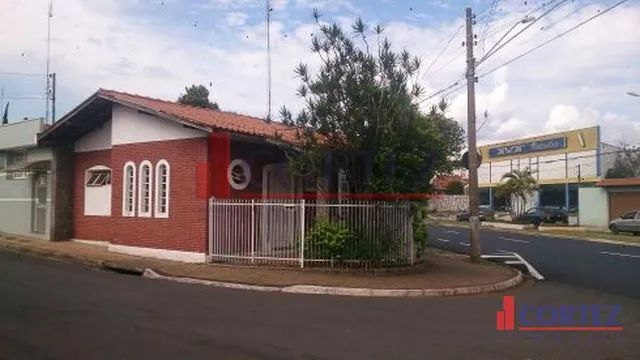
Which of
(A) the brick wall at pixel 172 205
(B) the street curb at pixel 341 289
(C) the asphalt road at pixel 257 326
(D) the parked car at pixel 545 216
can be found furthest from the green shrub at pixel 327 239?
(D) the parked car at pixel 545 216

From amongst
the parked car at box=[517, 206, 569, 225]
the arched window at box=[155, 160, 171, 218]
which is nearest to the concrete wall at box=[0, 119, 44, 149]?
the arched window at box=[155, 160, 171, 218]

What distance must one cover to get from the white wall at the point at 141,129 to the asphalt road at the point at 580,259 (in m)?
10.6

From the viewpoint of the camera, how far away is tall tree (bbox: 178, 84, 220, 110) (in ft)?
124

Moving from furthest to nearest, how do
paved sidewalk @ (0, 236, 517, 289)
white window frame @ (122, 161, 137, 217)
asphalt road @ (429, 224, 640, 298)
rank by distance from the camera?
white window frame @ (122, 161, 137, 217), asphalt road @ (429, 224, 640, 298), paved sidewalk @ (0, 236, 517, 289)

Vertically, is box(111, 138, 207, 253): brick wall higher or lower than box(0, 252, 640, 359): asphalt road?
higher

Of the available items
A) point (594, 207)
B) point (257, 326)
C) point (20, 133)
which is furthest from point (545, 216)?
point (257, 326)

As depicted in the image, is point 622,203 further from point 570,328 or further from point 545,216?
point 570,328

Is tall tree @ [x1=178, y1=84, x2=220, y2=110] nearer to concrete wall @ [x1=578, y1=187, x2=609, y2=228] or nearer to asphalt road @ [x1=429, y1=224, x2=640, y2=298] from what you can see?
asphalt road @ [x1=429, y1=224, x2=640, y2=298]

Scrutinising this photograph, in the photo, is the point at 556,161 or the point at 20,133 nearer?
the point at 20,133

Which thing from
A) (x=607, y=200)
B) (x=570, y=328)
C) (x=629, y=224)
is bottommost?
(x=570, y=328)

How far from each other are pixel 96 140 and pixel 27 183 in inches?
180

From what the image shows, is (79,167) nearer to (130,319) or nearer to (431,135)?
(431,135)

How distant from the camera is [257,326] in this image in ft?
29.5

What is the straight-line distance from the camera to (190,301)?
11180mm
